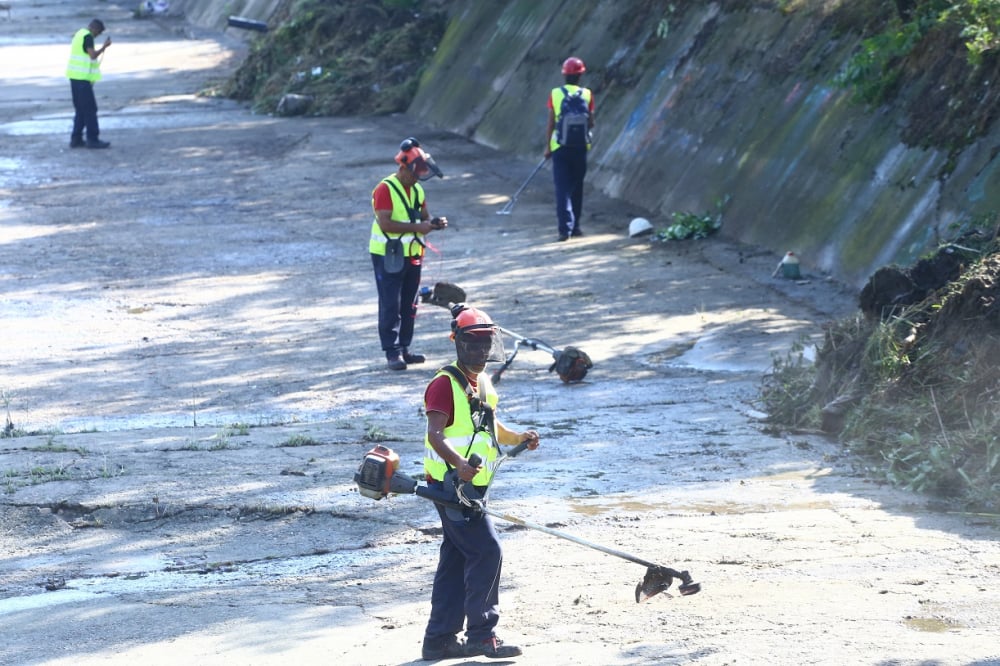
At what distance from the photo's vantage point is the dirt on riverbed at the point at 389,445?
22.0ft

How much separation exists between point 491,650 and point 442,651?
0.72 ft

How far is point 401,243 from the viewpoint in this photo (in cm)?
1188

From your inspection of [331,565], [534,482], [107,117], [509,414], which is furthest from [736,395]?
[107,117]

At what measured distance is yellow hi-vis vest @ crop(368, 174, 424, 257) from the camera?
38.7 feet

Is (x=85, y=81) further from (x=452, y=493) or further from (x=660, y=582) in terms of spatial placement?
(x=660, y=582)

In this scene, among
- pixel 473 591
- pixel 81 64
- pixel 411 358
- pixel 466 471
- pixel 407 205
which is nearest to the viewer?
pixel 466 471

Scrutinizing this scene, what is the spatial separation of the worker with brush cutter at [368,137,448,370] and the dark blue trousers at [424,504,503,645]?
5485 mm

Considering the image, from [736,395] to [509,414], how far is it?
5.70 feet

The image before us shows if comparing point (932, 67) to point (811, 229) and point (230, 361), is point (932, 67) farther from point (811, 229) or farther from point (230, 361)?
point (230, 361)

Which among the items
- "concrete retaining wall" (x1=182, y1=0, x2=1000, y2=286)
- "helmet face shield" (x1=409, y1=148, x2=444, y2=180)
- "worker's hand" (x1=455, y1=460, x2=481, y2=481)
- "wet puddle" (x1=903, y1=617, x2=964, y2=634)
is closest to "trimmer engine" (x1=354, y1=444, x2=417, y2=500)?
"worker's hand" (x1=455, y1=460, x2=481, y2=481)

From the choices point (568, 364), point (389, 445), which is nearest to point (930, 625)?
point (389, 445)

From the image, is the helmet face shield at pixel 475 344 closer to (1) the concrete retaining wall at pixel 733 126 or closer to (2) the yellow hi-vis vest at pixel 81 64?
(1) the concrete retaining wall at pixel 733 126

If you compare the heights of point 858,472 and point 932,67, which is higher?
point 932,67

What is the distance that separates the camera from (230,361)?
484 inches
